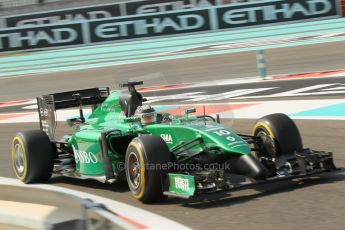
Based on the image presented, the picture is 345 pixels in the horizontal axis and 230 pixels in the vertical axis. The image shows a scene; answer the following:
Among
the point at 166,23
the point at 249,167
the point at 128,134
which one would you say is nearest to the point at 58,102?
the point at 128,134

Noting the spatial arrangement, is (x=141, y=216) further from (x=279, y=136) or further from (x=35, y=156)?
(x=35, y=156)

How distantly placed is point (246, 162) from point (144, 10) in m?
28.7

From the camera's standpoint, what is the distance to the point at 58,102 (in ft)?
27.7

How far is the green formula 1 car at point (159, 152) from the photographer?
632cm

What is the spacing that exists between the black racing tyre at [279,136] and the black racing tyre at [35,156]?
2.51 meters

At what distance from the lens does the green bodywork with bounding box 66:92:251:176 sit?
256 inches

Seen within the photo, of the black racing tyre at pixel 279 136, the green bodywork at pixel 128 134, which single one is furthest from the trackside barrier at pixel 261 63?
the black racing tyre at pixel 279 136

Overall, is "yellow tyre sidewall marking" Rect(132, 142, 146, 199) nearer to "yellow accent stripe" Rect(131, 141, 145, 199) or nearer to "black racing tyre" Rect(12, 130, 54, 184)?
"yellow accent stripe" Rect(131, 141, 145, 199)

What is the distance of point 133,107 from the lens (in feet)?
24.6

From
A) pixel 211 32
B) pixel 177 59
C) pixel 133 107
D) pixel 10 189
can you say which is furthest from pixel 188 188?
pixel 211 32

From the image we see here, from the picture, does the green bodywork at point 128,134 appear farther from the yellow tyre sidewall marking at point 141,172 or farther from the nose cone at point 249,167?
the yellow tyre sidewall marking at point 141,172

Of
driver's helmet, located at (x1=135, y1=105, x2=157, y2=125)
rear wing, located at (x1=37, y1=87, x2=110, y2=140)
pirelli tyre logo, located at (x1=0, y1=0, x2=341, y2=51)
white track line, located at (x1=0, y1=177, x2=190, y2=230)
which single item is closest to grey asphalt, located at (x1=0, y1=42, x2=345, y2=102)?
pirelli tyre logo, located at (x1=0, y1=0, x2=341, y2=51)

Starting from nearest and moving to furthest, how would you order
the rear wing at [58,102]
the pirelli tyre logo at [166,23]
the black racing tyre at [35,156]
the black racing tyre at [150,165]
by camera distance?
the black racing tyre at [150,165]
the black racing tyre at [35,156]
the rear wing at [58,102]
the pirelli tyre logo at [166,23]

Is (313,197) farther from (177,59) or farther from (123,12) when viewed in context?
(123,12)
